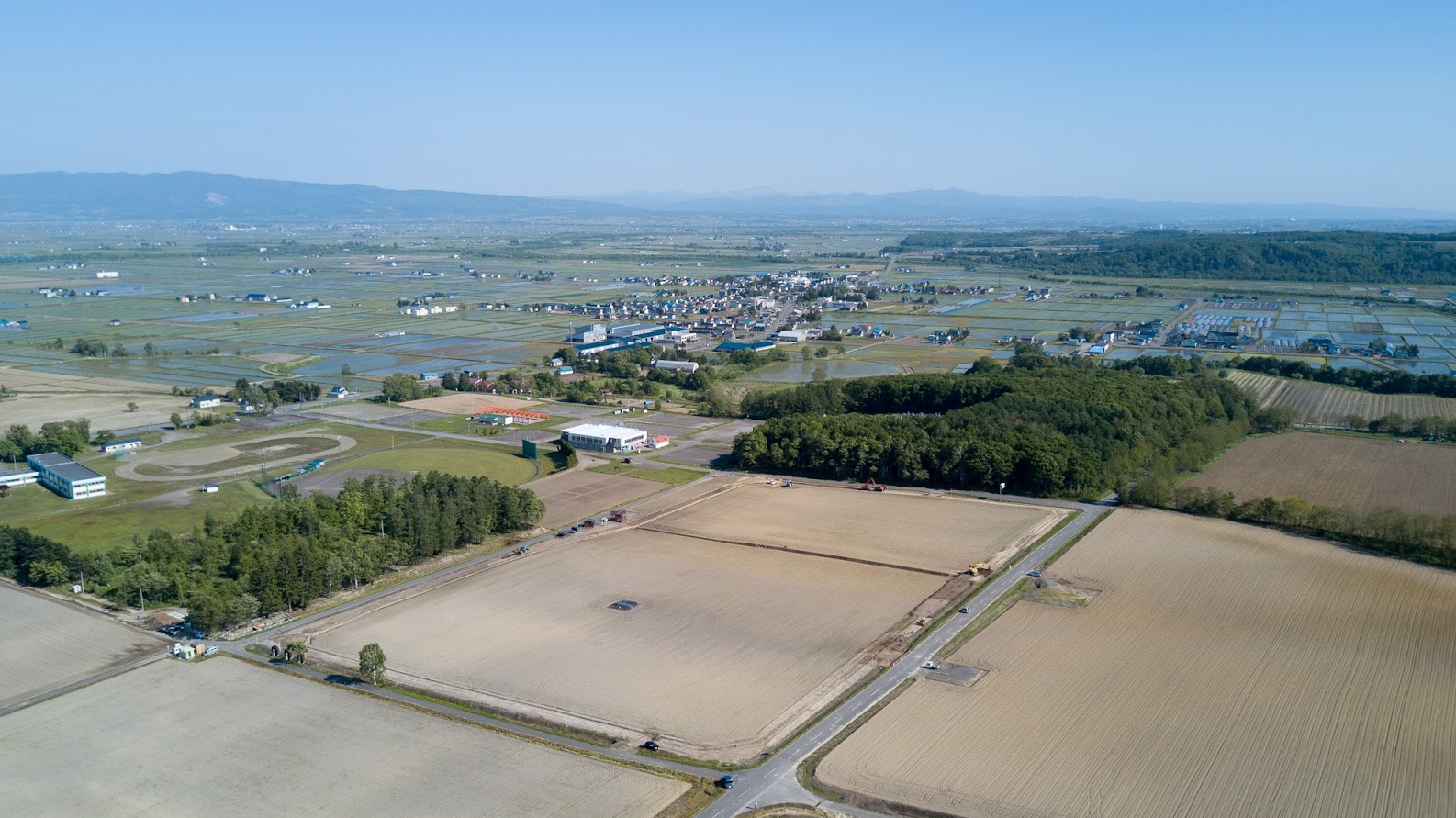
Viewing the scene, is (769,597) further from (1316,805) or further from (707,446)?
(707,446)

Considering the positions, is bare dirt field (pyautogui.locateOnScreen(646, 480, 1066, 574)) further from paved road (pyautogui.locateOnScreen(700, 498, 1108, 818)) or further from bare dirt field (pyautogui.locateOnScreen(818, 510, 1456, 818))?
bare dirt field (pyautogui.locateOnScreen(818, 510, 1456, 818))

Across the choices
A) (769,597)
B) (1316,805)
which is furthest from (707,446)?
(1316,805)

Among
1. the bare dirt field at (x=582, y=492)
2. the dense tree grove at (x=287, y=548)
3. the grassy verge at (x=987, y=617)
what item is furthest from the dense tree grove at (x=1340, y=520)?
the dense tree grove at (x=287, y=548)

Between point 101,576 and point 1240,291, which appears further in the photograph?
point 1240,291

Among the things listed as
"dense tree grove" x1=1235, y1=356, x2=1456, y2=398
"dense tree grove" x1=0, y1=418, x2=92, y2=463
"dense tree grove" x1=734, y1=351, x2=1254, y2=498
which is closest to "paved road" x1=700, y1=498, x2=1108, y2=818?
"dense tree grove" x1=734, y1=351, x2=1254, y2=498

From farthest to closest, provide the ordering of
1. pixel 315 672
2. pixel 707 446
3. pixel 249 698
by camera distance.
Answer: pixel 707 446 → pixel 315 672 → pixel 249 698

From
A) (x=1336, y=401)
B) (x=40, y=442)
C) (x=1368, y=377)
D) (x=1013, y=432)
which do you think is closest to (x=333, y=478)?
(x=40, y=442)
